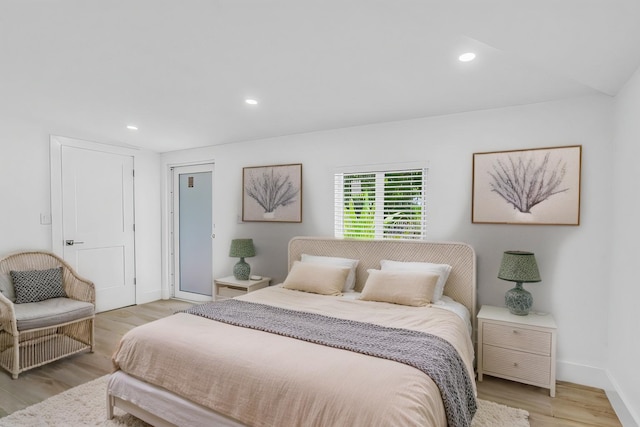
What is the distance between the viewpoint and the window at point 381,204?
3.42 metres

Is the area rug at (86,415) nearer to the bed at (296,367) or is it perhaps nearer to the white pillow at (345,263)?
the bed at (296,367)

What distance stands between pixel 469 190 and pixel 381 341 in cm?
185

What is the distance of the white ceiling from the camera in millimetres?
1632

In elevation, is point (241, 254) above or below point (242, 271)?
above

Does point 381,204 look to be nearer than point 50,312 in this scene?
No

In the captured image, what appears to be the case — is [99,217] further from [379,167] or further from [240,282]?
[379,167]

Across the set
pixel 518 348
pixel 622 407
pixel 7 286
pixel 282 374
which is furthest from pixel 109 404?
pixel 622 407

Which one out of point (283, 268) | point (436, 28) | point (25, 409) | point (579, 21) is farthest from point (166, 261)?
point (579, 21)

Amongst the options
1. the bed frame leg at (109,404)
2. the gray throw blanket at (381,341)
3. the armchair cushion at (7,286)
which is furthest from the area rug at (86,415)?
the armchair cushion at (7,286)

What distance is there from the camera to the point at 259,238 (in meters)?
4.39

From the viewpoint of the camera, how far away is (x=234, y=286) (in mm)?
4004

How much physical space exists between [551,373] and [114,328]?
445 centimetres

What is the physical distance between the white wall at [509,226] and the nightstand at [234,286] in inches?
13.0

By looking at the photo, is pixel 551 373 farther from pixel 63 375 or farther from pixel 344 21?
pixel 63 375
